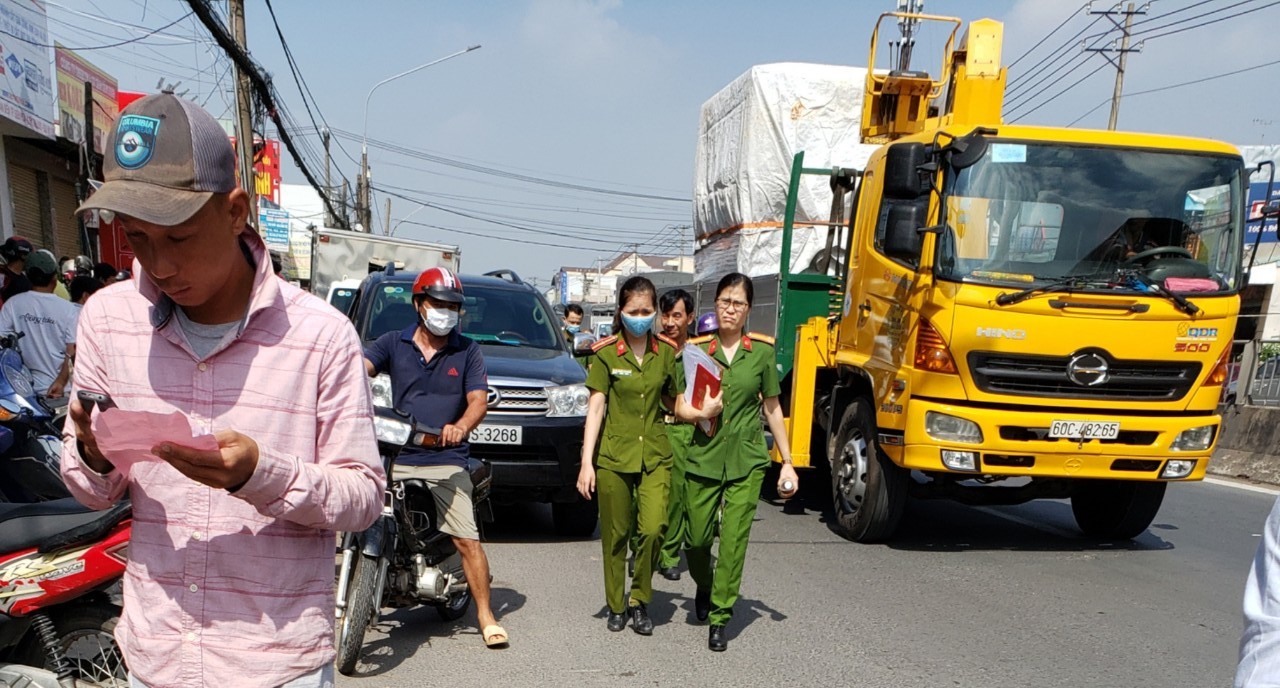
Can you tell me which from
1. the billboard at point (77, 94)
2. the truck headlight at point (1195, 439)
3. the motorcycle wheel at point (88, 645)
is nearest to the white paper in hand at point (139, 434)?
the motorcycle wheel at point (88, 645)

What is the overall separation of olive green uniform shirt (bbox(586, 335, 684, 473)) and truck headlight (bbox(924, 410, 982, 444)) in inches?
78.4

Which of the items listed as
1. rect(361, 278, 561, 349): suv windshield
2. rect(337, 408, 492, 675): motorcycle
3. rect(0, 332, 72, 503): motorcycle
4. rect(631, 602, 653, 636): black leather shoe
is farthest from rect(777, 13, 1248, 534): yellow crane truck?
rect(0, 332, 72, 503): motorcycle

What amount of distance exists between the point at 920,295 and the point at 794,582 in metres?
2.08

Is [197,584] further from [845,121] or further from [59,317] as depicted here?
[845,121]

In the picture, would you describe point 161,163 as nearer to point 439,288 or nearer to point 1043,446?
point 439,288

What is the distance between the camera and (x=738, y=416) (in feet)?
16.4

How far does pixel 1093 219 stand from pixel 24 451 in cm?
660

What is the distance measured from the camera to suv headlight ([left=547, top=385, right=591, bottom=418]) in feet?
21.4

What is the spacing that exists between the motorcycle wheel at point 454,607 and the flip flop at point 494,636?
0.33 meters

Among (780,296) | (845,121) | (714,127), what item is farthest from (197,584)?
(714,127)

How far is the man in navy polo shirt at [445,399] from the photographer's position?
4.68 m

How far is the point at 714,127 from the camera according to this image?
1137 cm

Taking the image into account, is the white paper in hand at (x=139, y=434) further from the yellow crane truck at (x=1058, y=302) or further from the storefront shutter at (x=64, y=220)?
the storefront shutter at (x=64, y=220)

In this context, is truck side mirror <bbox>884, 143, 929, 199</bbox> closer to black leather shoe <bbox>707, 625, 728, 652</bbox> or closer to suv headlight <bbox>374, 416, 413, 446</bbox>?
black leather shoe <bbox>707, 625, 728, 652</bbox>
